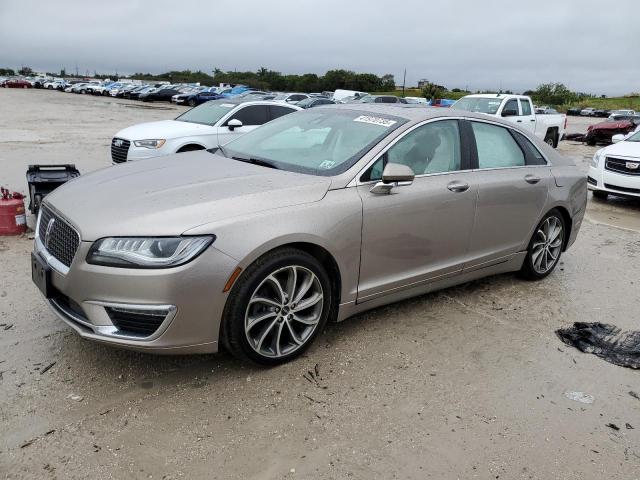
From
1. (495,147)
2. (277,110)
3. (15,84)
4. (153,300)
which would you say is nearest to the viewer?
(153,300)

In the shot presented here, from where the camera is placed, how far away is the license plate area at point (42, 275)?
310cm

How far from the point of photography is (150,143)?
8.80m

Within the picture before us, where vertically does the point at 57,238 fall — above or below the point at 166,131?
below

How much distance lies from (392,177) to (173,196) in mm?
1368

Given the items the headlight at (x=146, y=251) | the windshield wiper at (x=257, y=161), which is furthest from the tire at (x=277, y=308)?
the windshield wiper at (x=257, y=161)

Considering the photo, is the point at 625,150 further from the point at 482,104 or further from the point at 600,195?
the point at 482,104

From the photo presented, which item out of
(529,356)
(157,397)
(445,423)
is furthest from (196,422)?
(529,356)

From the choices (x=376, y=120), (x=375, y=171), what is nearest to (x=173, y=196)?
(x=375, y=171)

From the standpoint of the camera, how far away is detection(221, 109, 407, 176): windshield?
3.75 m

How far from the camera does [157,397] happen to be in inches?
120

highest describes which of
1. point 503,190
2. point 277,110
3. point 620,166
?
point 277,110

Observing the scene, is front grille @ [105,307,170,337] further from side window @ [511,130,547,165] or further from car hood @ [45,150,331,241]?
side window @ [511,130,547,165]

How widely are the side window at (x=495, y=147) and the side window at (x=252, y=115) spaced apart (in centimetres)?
602

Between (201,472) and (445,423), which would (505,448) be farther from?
(201,472)
